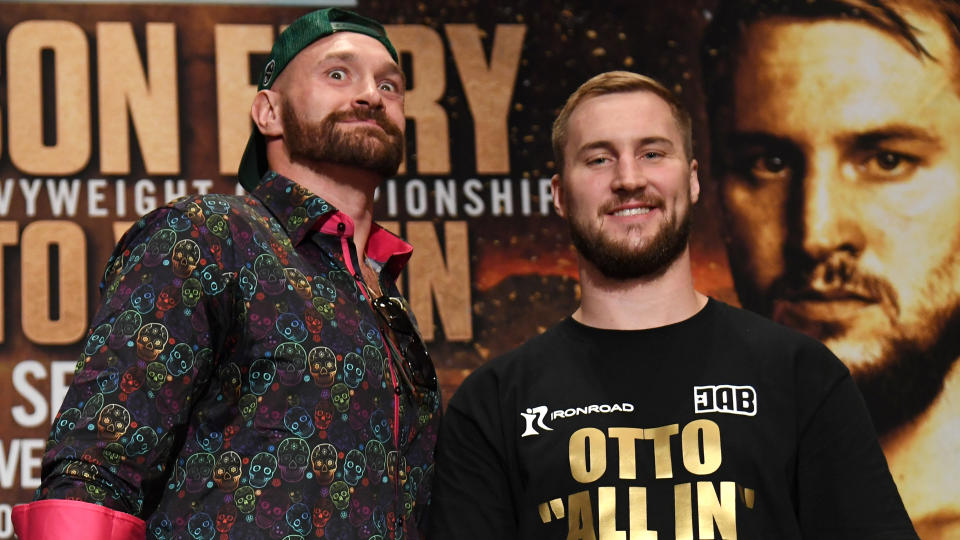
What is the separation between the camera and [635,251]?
1942mm

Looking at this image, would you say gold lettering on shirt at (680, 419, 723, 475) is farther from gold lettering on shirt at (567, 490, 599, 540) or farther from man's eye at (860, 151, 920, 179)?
man's eye at (860, 151, 920, 179)

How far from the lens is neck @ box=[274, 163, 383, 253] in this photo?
86.9 inches

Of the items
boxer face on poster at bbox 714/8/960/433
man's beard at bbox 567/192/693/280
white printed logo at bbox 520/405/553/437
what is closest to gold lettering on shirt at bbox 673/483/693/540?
white printed logo at bbox 520/405/553/437

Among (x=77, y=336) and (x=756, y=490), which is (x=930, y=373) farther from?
(x=77, y=336)

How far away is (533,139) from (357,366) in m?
1.75

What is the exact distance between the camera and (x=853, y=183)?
3.58 meters

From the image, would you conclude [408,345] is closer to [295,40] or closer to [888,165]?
[295,40]

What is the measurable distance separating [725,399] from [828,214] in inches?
74.3

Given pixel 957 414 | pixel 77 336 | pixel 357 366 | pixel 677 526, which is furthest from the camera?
pixel 957 414

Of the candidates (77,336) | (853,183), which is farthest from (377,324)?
(853,183)

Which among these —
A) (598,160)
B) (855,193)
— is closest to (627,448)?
(598,160)

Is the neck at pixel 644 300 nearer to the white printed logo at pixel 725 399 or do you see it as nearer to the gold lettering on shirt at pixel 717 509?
the white printed logo at pixel 725 399

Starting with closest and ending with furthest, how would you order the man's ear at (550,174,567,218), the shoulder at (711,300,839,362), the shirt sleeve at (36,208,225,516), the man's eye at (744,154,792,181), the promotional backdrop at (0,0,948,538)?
the shirt sleeve at (36,208,225,516), the shoulder at (711,300,839,362), the man's ear at (550,174,567,218), the promotional backdrop at (0,0,948,538), the man's eye at (744,154,792,181)

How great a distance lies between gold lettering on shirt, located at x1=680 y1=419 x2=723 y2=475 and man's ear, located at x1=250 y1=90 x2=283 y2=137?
1024 mm
